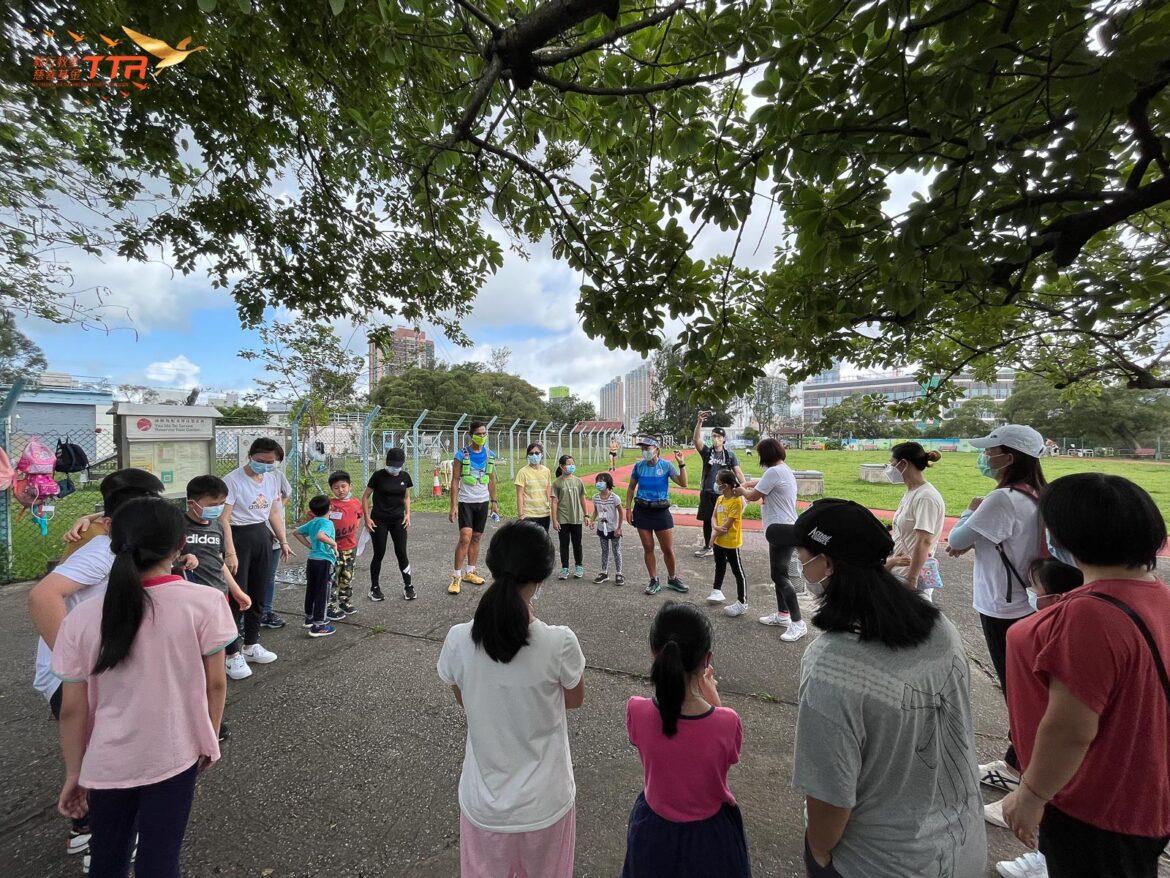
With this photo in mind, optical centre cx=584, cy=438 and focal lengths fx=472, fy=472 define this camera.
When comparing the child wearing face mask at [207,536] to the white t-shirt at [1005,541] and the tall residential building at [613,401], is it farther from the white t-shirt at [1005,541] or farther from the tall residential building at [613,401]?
the tall residential building at [613,401]

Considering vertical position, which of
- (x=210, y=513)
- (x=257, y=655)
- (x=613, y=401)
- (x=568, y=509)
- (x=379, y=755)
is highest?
(x=613, y=401)

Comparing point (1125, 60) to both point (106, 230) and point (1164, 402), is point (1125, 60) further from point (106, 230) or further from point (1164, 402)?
point (1164, 402)

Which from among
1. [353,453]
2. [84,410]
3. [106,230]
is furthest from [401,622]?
[84,410]

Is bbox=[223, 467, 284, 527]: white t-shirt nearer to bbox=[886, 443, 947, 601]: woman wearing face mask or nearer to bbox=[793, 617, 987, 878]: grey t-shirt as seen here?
bbox=[793, 617, 987, 878]: grey t-shirt

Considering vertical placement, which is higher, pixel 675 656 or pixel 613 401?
pixel 613 401

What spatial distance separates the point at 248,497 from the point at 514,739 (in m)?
3.48

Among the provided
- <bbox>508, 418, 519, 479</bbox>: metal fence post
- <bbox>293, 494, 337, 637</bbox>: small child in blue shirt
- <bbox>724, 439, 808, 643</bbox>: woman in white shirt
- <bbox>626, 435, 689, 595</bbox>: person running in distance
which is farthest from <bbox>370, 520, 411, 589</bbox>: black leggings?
<bbox>508, 418, 519, 479</bbox>: metal fence post

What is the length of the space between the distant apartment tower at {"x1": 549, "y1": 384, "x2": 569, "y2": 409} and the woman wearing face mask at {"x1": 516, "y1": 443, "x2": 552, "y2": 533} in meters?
61.6

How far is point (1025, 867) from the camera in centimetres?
190

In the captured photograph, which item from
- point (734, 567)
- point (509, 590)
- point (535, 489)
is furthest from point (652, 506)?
point (509, 590)

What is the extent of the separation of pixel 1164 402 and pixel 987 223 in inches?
2394

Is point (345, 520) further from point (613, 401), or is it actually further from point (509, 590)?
point (613, 401)

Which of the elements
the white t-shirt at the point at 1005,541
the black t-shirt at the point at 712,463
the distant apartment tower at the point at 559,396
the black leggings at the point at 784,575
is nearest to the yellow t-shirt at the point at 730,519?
the black leggings at the point at 784,575

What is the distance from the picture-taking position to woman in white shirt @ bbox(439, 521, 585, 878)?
145 centimetres
